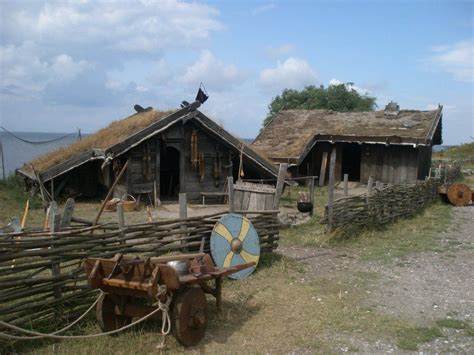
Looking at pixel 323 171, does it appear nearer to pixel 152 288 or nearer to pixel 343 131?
pixel 343 131

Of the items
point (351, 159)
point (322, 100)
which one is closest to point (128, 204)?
point (351, 159)

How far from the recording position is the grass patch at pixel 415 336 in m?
5.47

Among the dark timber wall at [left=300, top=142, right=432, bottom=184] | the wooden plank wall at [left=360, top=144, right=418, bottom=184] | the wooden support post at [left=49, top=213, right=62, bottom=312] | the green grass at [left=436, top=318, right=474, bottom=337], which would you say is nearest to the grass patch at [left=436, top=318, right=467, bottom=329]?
the green grass at [left=436, top=318, right=474, bottom=337]

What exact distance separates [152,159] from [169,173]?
374cm

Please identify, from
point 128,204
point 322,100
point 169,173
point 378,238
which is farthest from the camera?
point 322,100

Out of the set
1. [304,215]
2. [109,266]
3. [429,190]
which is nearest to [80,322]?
[109,266]

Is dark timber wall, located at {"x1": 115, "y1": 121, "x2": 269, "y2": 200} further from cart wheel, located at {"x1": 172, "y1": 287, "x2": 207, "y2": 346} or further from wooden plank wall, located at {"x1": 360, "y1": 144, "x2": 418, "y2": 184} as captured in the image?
cart wheel, located at {"x1": 172, "y1": 287, "x2": 207, "y2": 346}

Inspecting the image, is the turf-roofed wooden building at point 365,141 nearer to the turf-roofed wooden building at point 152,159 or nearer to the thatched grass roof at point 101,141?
the turf-roofed wooden building at point 152,159

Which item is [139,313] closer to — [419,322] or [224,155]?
[419,322]

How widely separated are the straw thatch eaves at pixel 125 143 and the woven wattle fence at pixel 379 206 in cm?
475

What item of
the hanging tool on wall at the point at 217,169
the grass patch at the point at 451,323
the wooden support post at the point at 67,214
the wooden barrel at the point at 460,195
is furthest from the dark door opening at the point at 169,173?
the grass patch at the point at 451,323

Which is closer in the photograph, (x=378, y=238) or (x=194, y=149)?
(x=378, y=238)

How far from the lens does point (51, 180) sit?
1527 centimetres

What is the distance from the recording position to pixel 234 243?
7.43m
